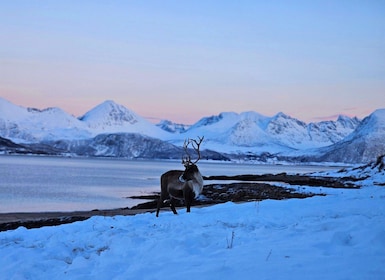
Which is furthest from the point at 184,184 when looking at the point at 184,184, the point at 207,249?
the point at 207,249

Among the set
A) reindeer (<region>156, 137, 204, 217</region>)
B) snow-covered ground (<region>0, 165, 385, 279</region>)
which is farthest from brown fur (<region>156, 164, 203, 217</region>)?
snow-covered ground (<region>0, 165, 385, 279</region>)

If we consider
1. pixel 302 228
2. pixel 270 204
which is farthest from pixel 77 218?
pixel 302 228

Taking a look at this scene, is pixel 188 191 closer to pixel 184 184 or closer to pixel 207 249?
pixel 184 184

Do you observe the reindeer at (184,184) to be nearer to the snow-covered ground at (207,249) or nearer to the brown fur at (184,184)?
the brown fur at (184,184)

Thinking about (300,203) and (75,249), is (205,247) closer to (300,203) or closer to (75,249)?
(75,249)

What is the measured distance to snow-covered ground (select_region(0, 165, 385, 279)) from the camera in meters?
7.00

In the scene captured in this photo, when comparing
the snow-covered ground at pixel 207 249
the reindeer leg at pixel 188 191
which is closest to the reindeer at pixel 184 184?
the reindeer leg at pixel 188 191

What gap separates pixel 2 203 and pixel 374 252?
34214 mm

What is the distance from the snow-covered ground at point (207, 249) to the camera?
6996 millimetres

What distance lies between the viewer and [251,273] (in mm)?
6824

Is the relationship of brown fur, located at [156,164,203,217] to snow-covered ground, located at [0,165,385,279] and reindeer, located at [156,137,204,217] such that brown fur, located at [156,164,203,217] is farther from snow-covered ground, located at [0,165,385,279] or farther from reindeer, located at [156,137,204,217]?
snow-covered ground, located at [0,165,385,279]

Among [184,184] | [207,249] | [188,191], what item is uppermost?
[184,184]

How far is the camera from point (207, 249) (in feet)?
28.4

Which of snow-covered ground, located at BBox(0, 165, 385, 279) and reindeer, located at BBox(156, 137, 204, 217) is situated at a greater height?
reindeer, located at BBox(156, 137, 204, 217)
